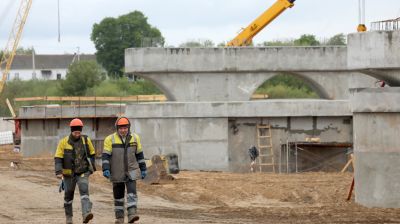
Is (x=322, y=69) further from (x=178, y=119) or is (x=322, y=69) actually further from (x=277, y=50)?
(x=178, y=119)

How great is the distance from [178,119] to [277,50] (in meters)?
4.86

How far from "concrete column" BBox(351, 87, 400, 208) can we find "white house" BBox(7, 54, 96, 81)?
11850 cm

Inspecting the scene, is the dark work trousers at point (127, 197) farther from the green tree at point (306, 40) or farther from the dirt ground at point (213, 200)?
the green tree at point (306, 40)

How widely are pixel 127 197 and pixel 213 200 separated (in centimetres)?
808

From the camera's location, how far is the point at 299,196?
2752cm

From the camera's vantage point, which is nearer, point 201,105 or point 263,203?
point 263,203

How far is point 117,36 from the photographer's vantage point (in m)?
123

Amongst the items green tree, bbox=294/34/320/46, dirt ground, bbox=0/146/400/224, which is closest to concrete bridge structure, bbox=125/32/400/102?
dirt ground, bbox=0/146/400/224

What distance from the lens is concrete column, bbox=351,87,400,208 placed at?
23406mm

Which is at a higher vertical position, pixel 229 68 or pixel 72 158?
pixel 229 68

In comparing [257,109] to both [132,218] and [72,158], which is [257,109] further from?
[72,158]

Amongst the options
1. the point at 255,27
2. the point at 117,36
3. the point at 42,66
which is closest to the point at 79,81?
the point at 117,36

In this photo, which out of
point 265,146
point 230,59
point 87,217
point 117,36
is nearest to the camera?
point 87,217

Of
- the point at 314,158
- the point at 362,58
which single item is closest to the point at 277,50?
the point at 314,158
